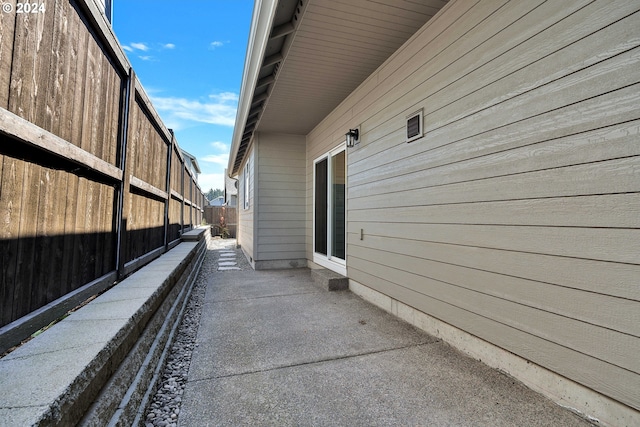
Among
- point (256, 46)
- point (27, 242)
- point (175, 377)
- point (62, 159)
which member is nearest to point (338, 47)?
point (256, 46)

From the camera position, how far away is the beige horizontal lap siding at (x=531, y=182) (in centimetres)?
142

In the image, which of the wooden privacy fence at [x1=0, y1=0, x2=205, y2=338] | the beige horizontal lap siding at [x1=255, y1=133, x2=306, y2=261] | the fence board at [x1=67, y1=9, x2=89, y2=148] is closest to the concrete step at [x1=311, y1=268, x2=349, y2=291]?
the beige horizontal lap siding at [x1=255, y1=133, x2=306, y2=261]

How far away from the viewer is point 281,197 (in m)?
5.99

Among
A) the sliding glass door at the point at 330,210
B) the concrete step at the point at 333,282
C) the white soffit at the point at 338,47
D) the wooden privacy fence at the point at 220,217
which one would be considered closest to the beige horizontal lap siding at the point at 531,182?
the white soffit at the point at 338,47

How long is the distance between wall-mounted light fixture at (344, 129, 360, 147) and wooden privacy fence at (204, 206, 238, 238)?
12.7 meters

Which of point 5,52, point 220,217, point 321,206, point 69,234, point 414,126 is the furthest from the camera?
point 220,217

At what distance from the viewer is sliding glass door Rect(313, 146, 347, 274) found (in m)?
4.61

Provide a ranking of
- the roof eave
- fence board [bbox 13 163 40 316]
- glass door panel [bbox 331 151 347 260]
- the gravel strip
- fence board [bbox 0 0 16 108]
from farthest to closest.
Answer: glass door panel [bbox 331 151 347 260] → the roof eave → the gravel strip → fence board [bbox 13 163 40 316] → fence board [bbox 0 0 16 108]

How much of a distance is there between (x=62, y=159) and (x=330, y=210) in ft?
12.0

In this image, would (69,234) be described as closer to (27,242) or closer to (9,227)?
(27,242)

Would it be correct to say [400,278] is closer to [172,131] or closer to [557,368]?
[557,368]

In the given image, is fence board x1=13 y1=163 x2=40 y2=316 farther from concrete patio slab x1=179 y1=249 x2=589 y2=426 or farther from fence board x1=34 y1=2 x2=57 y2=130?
concrete patio slab x1=179 y1=249 x2=589 y2=426

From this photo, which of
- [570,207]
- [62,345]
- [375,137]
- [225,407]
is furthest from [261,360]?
[375,137]

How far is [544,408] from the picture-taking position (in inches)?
63.7
